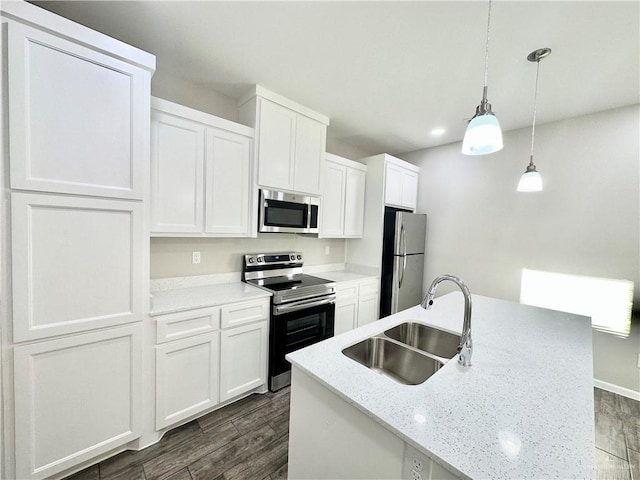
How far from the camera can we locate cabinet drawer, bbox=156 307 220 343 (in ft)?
5.45

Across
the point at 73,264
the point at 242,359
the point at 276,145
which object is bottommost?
the point at 242,359

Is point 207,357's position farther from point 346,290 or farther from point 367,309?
point 367,309

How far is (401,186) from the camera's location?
3531 millimetres

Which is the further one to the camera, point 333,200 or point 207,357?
point 333,200

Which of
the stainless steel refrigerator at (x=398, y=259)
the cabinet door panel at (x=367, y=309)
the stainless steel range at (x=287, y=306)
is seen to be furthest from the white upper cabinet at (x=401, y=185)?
the stainless steel range at (x=287, y=306)

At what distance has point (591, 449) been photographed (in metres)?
0.72

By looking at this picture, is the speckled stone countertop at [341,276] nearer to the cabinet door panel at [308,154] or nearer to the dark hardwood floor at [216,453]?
the cabinet door panel at [308,154]

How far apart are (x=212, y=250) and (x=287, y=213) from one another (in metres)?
0.80

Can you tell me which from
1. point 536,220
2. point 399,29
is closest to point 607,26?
point 399,29

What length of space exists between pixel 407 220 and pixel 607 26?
2165 millimetres

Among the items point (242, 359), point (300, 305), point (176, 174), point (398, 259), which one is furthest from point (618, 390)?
point (176, 174)

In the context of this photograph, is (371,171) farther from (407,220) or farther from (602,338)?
(602,338)

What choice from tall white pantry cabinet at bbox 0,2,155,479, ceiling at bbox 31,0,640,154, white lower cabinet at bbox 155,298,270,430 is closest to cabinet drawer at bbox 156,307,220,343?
white lower cabinet at bbox 155,298,270,430

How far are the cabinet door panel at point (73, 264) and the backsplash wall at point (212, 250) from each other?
63cm
